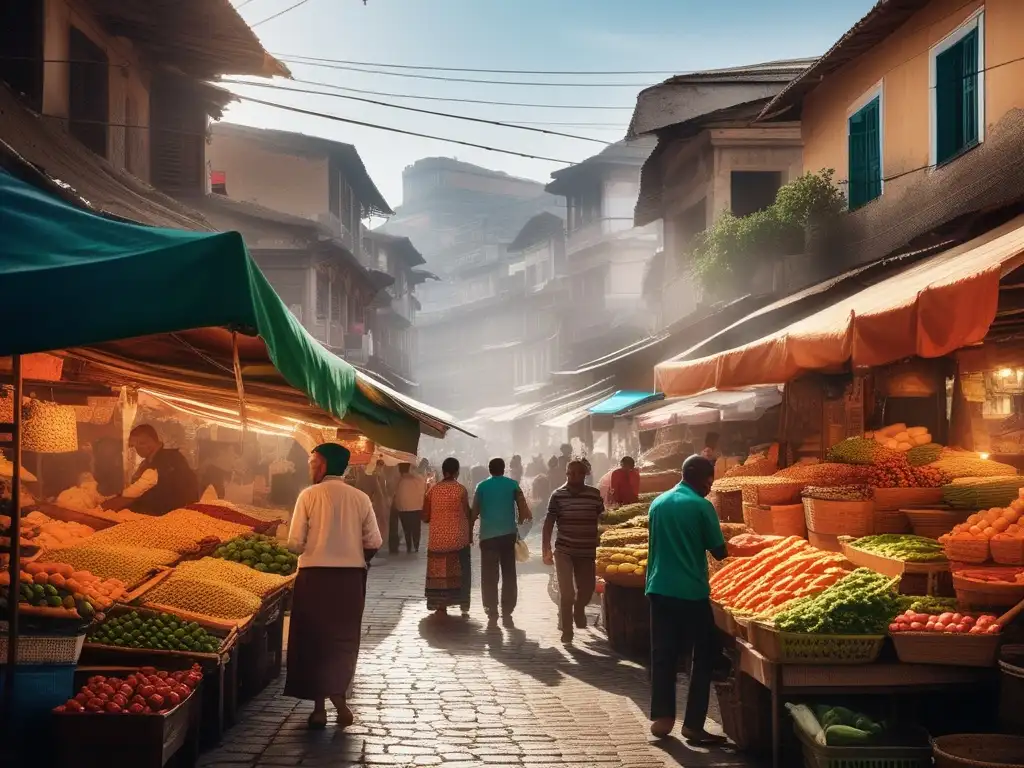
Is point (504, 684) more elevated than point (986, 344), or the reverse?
point (986, 344)

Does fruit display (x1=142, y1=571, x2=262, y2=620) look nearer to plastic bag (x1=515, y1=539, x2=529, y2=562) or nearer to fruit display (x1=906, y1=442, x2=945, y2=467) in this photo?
fruit display (x1=906, y1=442, x2=945, y2=467)

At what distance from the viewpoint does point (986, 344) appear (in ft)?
35.7

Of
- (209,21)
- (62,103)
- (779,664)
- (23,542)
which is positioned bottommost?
(779,664)

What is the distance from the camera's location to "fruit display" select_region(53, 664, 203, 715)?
6.35m

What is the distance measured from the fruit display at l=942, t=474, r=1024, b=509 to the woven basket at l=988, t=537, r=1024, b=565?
1.36m

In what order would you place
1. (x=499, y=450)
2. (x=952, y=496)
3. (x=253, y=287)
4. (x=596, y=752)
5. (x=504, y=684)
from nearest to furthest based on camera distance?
1. (x=253, y=287)
2. (x=596, y=752)
3. (x=952, y=496)
4. (x=504, y=684)
5. (x=499, y=450)

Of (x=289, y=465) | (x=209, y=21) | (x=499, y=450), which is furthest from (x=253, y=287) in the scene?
(x=499, y=450)

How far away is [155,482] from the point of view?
12.3 meters

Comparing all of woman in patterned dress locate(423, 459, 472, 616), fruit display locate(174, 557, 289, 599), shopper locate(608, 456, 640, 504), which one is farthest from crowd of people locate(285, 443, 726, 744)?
shopper locate(608, 456, 640, 504)

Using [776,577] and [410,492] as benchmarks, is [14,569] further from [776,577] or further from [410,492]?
[410,492]

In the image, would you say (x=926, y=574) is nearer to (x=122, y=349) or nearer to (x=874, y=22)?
(x=122, y=349)

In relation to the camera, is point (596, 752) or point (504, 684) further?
point (504, 684)

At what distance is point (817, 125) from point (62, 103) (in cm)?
1128

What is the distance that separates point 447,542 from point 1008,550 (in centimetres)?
815
